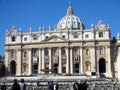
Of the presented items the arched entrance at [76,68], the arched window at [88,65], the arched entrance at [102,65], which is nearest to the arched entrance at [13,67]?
the arched entrance at [76,68]

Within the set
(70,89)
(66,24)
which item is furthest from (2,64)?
(70,89)

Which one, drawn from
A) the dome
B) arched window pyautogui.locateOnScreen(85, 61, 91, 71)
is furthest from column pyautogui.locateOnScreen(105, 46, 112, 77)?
the dome

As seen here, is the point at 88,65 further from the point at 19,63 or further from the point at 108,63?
the point at 19,63

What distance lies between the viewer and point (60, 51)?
84.0 meters

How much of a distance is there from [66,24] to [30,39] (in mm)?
20122

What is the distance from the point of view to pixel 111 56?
269 ft

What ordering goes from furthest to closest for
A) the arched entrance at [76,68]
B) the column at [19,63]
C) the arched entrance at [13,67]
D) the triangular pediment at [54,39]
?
the arched entrance at [13,67] → the column at [19,63] → the triangular pediment at [54,39] → the arched entrance at [76,68]

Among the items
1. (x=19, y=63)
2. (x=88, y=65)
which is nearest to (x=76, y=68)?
(x=88, y=65)

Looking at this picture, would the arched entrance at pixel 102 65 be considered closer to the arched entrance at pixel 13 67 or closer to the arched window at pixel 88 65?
the arched window at pixel 88 65

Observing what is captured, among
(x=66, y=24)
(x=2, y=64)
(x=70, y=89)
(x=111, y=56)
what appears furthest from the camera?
(x=66, y=24)

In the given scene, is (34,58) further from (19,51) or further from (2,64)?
(2,64)

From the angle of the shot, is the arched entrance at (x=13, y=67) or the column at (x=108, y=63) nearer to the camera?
the column at (x=108, y=63)

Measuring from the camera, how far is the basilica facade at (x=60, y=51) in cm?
8231

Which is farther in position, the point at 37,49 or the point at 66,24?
the point at 66,24
